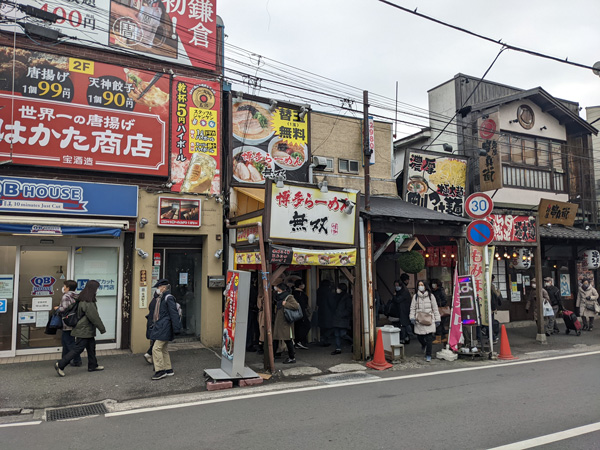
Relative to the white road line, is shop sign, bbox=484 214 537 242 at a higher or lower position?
higher

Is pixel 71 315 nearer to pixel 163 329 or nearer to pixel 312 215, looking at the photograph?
pixel 163 329

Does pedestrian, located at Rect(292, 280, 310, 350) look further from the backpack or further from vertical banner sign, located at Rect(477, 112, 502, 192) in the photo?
vertical banner sign, located at Rect(477, 112, 502, 192)

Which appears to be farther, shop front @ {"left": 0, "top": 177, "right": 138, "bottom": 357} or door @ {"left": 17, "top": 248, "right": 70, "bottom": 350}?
door @ {"left": 17, "top": 248, "right": 70, "bottom": 350}

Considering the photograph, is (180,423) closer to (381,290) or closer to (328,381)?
(328,381)

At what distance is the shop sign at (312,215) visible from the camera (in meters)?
9.66

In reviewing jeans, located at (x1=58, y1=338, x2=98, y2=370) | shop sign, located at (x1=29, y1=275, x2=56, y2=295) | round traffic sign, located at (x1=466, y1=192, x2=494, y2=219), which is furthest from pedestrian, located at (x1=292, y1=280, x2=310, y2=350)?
shop sign, located at (x1=29, y1=275, x2=56, y2=295)

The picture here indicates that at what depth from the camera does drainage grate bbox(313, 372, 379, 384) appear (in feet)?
28.4

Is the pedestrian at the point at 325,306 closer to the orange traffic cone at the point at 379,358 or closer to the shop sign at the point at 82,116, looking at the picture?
the orange traffic cone at the point at 379,358

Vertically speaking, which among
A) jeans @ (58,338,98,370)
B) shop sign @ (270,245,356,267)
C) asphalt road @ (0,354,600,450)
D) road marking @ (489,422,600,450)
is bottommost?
asphalt road @ (0,354,600,450)

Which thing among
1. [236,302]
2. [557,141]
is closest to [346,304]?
[236,302]

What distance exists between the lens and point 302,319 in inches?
464

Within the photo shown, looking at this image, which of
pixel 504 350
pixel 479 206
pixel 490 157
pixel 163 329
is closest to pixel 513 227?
pixel 490 157

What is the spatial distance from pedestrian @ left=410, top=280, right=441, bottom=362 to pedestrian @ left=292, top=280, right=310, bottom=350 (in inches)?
106

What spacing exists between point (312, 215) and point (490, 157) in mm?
8755
